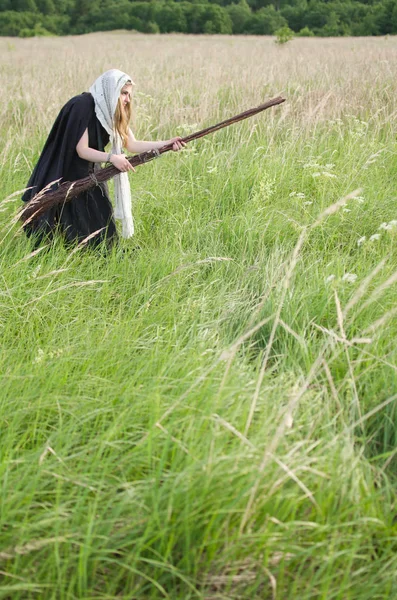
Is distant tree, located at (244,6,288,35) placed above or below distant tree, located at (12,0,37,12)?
below

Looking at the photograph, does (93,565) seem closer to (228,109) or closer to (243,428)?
(243,428)

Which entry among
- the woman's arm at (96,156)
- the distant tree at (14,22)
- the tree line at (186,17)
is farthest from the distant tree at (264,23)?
the woman's arm at (96,156)

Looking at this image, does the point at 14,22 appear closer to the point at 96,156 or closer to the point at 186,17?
the point at 186,17

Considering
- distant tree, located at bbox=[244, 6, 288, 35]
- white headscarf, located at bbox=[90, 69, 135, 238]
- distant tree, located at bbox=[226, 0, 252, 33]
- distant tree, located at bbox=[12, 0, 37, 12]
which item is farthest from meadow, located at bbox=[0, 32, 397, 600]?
distant tree, located at bbox=[12, 0, 37, 12]

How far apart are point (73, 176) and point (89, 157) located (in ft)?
0.78

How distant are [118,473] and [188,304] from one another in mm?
1009

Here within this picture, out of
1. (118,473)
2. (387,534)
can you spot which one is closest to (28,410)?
(118,473)

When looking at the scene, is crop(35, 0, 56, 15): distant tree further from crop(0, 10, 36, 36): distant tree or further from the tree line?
crop(0, 10, 36, 36): distant tree

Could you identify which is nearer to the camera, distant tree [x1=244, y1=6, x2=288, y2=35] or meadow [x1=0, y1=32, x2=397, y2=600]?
meadow [x1=0, y1=32, x2=397, y2=600]

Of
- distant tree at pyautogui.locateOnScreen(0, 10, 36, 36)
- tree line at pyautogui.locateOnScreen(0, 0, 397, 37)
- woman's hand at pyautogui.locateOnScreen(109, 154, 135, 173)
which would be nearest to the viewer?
woman's hand at pyautogui.locateOnScreen(109, 154, 135, 173)

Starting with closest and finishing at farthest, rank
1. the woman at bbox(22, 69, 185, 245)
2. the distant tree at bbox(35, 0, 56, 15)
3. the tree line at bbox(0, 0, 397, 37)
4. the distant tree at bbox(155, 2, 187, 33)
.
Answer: the woman at bbox(22, 69, 185, 245), the tree line at bbox(0, 0, 397, 37), the distant tree at bbox(155, 2, 187, 33), the distant tree at bbox(35, 0, 56, 15)

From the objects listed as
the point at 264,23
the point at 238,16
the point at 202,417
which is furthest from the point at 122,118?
the point at 238,16

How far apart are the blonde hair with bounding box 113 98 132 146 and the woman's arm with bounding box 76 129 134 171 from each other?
0.61 feet

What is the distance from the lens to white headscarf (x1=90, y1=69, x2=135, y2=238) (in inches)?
130
